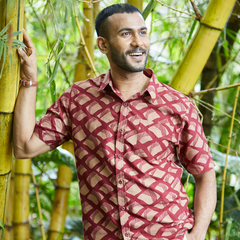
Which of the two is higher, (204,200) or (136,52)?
(136,52)

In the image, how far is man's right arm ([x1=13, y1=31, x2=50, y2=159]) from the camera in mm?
818

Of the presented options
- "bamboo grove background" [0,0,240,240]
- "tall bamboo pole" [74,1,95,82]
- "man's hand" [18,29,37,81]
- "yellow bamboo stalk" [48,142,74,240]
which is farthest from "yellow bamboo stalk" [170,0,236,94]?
"yellow bamboo stalk" [48,142,74,240]

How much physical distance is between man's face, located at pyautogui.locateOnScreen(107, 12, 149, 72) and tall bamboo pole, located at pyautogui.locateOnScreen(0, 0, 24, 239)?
0.29 metres

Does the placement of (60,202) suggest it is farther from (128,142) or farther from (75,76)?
(128,142)

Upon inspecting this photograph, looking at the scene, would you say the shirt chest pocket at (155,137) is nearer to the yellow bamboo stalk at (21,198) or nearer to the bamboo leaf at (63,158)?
the bamboo leaf at (63,158)

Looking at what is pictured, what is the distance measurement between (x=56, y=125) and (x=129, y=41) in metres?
0.34

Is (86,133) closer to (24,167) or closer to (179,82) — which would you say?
(179,82)

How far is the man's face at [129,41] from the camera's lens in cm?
90

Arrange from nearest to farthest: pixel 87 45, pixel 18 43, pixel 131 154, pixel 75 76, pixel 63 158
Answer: pixel 18 43 < pixel 131 154 < pixel 63 158 < pixel 87 45 < pixel 75 76

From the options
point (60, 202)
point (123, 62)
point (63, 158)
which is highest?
point (123, 62)

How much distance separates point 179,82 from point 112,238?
577 millimetres

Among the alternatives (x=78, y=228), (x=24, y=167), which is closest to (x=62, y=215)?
(x=78, y=228)

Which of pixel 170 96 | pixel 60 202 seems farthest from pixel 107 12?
pixel 60 202

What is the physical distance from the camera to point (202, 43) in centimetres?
103
